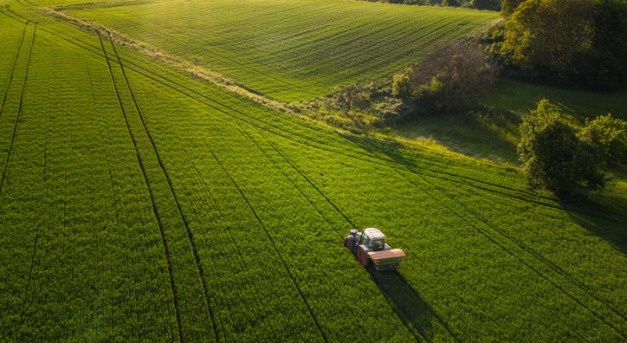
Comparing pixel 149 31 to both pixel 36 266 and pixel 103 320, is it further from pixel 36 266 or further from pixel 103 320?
pixel 103 320

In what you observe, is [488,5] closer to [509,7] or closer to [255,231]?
Answer: [509,7]

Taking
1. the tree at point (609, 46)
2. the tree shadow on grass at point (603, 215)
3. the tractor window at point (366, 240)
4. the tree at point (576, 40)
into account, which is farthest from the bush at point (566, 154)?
the tree at point (576, 40)

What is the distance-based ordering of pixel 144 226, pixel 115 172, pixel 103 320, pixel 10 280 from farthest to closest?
pixel 115 172 < pixel 144 226 < pixel 10 280 < pixel 103 320

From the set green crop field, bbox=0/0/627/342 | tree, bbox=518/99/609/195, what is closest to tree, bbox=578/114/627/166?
tree, bbox=518/99/609/195

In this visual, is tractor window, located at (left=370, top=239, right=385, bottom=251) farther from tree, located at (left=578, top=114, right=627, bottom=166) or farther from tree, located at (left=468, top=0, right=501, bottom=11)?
tree, located at (left=468, top=0, right=501, bottom=11)

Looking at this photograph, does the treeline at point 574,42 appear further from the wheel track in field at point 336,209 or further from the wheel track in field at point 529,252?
the wheel track in field at point 336,209

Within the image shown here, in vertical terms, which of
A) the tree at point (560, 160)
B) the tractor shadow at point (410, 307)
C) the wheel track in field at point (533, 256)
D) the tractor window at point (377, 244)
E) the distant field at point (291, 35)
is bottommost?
the tractor shadow at point (410, 307)

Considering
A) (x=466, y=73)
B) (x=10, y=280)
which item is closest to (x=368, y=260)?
(x=10, y=280)
